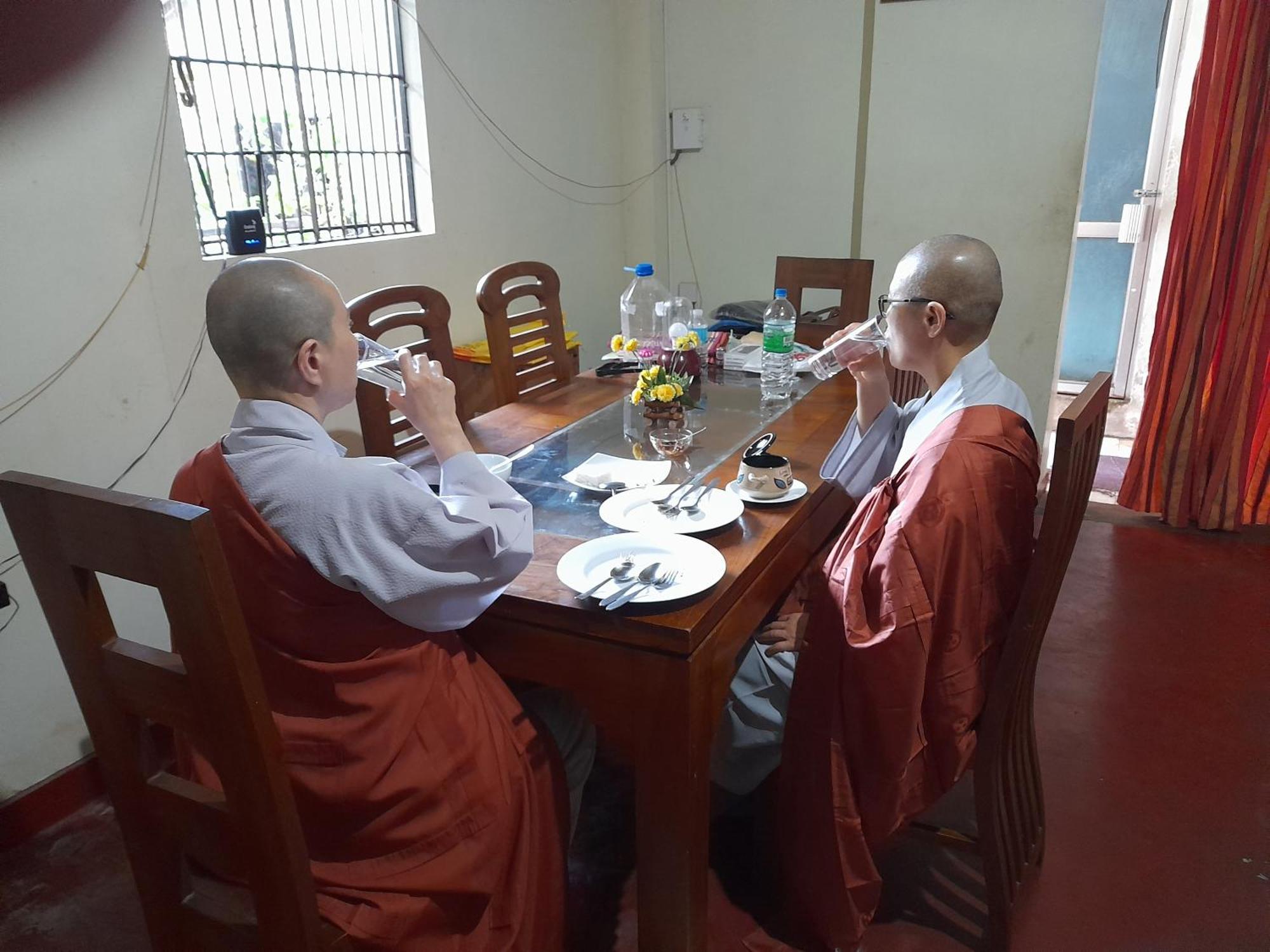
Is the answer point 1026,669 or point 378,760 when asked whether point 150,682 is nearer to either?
point 378,760

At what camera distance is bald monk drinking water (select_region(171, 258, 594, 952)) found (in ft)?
3.26

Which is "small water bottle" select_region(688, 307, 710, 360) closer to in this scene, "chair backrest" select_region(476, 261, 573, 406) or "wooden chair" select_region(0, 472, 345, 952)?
"chair backrest" select_region(476, 261, 573, 406)

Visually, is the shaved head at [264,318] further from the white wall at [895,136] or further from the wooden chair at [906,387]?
the white wall at [895,136]

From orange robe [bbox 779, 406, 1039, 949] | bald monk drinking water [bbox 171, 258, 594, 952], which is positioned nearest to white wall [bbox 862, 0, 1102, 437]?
orange robe [bbox 779, 406, 1039, 949]

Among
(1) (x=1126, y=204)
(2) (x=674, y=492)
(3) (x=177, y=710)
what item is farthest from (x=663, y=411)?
(1) (x=1126, y=204)

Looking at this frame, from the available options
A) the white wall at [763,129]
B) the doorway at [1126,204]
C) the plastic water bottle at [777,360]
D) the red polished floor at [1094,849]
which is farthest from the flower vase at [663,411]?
the doorway at [1126,204]

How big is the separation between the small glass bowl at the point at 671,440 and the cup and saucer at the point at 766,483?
0.76 ft

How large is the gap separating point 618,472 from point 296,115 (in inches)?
65.2

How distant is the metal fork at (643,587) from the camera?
43.8 inches

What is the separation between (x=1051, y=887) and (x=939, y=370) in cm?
98

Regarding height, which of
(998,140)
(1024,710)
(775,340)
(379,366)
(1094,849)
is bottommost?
(1094,849)

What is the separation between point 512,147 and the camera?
10.5 ft

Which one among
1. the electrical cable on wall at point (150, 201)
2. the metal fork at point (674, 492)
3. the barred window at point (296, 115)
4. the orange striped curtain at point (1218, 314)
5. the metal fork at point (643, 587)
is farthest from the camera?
A: the orange striped curtain at point (1218, 314)

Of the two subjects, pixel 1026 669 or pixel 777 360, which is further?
pixel 777 360
